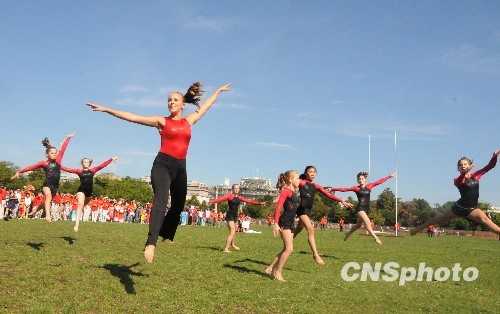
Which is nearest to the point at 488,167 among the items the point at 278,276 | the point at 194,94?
the point at 278,276

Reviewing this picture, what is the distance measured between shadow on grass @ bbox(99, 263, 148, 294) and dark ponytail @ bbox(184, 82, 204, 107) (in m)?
3.42

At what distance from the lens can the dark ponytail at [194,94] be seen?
8.75 m

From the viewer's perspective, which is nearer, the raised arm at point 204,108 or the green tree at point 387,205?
the raised arm at point 204,108

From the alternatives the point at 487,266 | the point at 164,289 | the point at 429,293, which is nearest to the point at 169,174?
the point at 164,289

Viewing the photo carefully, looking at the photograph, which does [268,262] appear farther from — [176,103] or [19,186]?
[19,186]

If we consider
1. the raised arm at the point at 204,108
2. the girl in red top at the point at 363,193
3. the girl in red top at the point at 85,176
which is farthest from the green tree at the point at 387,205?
the raised arm at the point at 204,108

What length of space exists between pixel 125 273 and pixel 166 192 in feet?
10.2

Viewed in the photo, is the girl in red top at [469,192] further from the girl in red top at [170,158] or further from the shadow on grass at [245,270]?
the girl in red top at [170,158]

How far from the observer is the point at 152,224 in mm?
7766

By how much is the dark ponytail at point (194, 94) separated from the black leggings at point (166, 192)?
120 centimetres

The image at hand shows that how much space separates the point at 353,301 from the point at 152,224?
152 inches

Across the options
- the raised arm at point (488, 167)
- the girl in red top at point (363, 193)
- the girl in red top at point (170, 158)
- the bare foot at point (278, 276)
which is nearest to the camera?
the girl in red top at point (170, 158)

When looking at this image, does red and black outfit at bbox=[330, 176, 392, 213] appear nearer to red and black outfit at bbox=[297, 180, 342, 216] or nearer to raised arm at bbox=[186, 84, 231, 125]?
red and black outfit at bbox=[297, 180, 342, 216]

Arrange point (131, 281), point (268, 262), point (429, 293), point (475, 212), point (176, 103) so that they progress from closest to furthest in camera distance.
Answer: point (176, 103)
point (131, 281)
point (429, 293)
point (475, 212)
point (268, 262)
